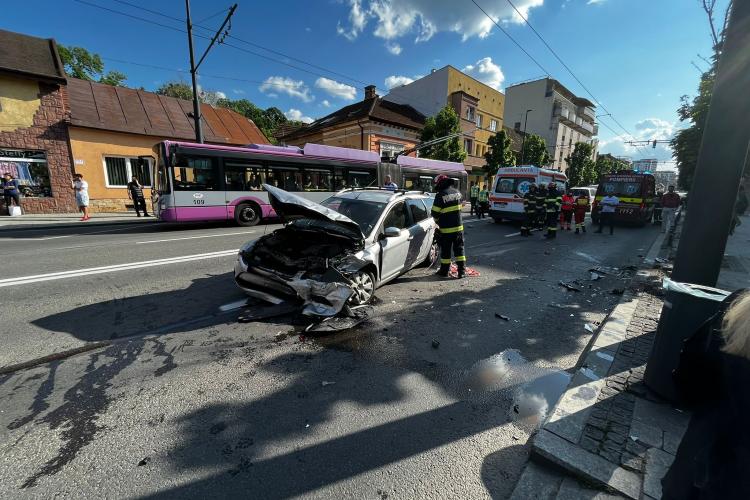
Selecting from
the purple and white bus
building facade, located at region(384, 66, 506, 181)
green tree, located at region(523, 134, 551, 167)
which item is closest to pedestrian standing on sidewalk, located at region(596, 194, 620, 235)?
the purple and white bus

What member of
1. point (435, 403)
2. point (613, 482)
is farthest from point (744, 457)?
point (435, 403)

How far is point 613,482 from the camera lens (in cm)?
196

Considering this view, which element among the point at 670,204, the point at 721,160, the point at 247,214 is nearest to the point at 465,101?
the point at 670,204

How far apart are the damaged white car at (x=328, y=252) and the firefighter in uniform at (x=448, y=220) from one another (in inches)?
A: 27.8

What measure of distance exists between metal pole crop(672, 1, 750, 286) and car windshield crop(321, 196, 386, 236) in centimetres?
343

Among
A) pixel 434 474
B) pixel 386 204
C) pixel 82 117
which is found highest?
pixel 82 117

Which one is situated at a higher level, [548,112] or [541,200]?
[548,112]

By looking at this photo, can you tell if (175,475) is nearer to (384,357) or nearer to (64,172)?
(384,357)

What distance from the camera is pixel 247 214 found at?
40.1 feet

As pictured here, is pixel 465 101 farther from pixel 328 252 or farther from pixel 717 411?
pixel 717 411

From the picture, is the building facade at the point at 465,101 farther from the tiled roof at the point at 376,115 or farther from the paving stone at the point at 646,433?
the paving stone at the point at 646,433

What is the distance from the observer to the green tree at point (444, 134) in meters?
23.7

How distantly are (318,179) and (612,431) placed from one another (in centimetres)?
1292

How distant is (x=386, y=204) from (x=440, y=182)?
1498 mm
